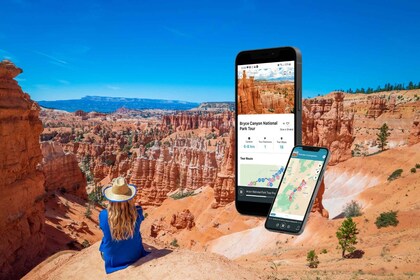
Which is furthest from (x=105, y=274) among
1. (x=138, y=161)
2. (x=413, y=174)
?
(x=138, y=161)

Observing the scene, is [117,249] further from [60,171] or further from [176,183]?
[176,183]

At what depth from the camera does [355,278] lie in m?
12.1

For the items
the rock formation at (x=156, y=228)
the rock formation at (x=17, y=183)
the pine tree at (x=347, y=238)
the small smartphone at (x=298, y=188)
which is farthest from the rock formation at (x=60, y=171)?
the small smartphone at (x=298, y=188)

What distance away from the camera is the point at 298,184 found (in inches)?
159

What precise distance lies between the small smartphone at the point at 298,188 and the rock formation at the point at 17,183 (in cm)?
1052

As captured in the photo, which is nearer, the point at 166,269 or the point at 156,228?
the point at 166,269

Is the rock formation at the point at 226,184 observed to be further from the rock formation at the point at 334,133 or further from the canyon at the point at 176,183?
the rock formation at the point at 334,133

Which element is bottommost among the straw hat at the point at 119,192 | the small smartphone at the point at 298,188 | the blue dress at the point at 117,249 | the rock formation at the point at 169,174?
the rock formation at the point at 169,174

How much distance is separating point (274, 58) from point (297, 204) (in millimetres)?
1714

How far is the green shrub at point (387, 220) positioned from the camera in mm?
21763

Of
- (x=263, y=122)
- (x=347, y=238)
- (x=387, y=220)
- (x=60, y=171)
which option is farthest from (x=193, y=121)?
(x=263, y=122)

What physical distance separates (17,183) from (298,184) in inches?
452

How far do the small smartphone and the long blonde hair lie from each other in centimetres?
277

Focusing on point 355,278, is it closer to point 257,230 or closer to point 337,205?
point 257,230
